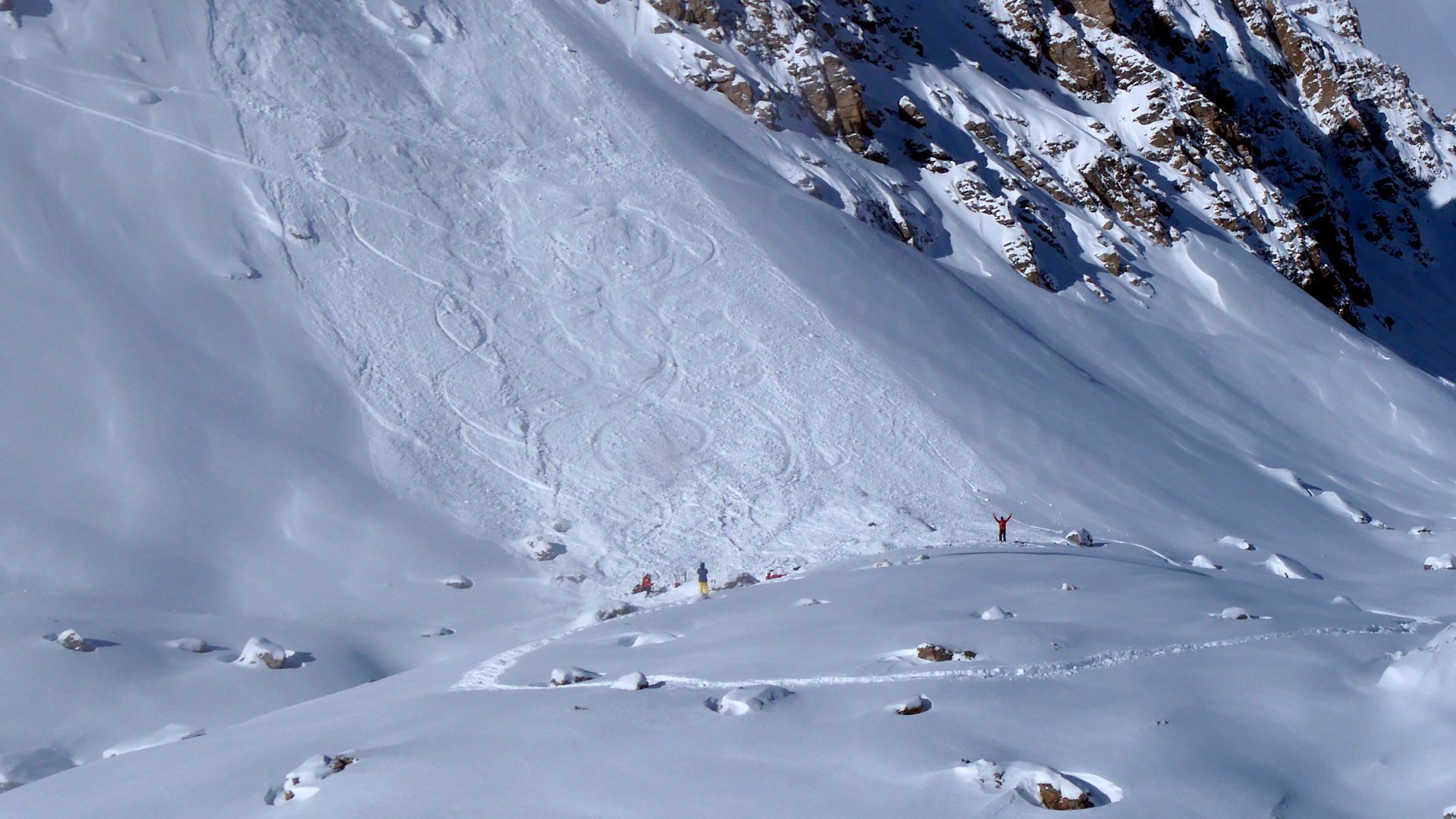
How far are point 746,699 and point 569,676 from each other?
1970mm

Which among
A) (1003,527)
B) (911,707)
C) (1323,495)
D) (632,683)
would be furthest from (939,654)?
(1323,495)

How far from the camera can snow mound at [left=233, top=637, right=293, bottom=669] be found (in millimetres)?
11750

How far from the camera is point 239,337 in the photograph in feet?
60.3

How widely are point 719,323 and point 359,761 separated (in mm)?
16376

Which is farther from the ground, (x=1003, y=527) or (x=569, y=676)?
(x=1003, y=527)

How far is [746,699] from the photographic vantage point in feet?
25.6

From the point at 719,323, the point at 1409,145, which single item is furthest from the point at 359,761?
the point at 1409,145

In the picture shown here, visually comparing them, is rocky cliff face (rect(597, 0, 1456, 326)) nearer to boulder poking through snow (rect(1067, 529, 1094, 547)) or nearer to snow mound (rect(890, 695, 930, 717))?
boulder poking through snow (rect(1067, 529, 1094, 547))

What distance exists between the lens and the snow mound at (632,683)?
8312 mm

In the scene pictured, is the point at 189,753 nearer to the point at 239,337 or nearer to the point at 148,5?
the point at 239,337

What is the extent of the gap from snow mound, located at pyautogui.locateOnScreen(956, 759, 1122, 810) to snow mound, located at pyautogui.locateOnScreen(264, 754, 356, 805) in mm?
3742

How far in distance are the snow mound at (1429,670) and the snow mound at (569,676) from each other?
6107mm

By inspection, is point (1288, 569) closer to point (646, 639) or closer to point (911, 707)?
point (646, 639)

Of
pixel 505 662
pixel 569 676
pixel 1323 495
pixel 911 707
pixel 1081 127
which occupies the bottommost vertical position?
pixel 911 707
